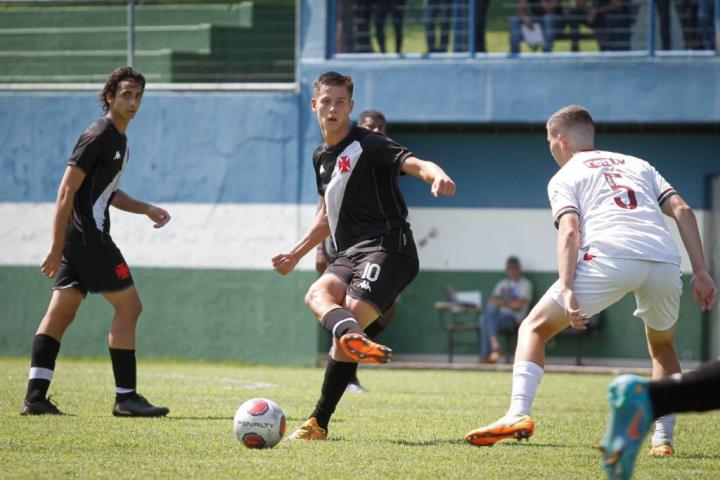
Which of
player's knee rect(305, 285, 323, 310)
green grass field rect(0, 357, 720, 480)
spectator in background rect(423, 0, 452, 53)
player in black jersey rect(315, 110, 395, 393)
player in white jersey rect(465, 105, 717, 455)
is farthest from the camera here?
spectator in background rect(423, 0, 452, 53)

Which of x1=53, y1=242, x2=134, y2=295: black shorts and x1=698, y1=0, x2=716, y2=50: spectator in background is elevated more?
x1=698, y1=0, x2=716, y2=50: spectator in background

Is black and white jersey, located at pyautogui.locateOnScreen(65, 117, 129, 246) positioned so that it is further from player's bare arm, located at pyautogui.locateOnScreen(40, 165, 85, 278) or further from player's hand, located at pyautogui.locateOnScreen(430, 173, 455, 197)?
player's hand, located at pyautogui.locateOnScreen(430, 173, 455, 197)

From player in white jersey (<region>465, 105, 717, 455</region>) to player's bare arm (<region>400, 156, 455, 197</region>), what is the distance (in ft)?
2.22

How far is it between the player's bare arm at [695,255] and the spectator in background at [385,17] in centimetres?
1061

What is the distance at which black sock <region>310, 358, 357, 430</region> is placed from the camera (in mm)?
6934

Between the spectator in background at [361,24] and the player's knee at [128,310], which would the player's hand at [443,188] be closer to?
the player's knee at [128,310]

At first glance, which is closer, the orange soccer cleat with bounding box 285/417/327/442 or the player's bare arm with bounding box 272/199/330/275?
the orange soccer cleat with bounding box 285/417/327/442

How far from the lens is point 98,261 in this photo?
8.19 m

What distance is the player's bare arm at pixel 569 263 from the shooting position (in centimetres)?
606

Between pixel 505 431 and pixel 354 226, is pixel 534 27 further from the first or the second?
pixel 505 431

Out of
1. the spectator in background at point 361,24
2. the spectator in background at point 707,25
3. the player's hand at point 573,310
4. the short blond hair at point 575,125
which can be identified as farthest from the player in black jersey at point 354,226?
the spectator in background at point 707,25

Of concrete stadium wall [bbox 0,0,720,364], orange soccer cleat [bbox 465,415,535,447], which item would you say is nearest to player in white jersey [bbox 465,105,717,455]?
orange soccer cleat [bbox 465,415,535,447]

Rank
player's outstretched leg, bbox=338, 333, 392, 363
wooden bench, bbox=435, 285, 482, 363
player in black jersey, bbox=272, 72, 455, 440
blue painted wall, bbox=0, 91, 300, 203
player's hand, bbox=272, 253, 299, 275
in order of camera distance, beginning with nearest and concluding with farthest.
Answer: player's outstretched leg, bbox=338, 333, 392, 363 → player in black jersey, bbox=272, 72, 455, 440 → player's hand, bbox=272, 253, 299, 275 → blue painted wall, bbox=0, 91, 300, 203 → wooden bench, bbox=435, 285, 482, 363

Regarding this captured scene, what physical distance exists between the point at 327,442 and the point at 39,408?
248 centimetres
